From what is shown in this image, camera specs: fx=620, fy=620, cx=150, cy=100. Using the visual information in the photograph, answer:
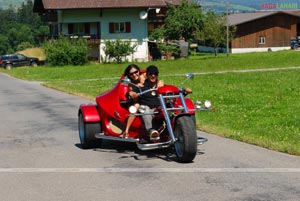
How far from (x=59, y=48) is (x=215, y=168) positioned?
4709 centimetres

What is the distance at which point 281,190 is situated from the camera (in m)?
6.97

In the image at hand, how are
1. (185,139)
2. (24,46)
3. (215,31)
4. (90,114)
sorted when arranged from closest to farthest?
(185,139) → (90,114) → (215,31) → (24,46)

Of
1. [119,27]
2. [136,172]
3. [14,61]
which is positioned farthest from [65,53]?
[136,172]

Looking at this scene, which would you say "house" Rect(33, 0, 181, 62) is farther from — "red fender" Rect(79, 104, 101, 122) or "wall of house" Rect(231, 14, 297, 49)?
"red fender" Rect(79, 104, 101, 122)

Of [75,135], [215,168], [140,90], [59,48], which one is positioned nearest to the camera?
[215,168]

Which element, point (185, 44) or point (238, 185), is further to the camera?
point (185, 44)

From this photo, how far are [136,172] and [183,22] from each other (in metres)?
56.5

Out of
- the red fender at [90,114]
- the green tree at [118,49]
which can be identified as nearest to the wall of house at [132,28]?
the green tree at [118,49]

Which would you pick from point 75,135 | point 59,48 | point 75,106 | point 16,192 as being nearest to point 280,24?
point 59,48

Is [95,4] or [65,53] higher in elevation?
[95,4]

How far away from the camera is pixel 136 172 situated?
8.29 m

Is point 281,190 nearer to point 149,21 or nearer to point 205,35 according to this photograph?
point 205,35

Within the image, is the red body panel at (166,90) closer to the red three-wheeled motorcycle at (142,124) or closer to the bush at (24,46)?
the red three-wheeled motorcycle at (142,124)

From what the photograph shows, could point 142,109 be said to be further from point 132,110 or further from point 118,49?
point 118,49
